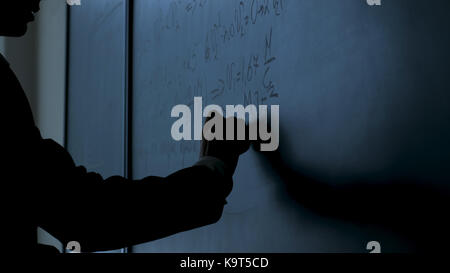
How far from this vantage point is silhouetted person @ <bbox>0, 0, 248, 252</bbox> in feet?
2.25

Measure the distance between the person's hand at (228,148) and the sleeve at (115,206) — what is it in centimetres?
10

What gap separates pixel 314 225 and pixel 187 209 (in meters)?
0.20

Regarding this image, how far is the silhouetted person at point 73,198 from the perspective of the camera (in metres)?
0.69

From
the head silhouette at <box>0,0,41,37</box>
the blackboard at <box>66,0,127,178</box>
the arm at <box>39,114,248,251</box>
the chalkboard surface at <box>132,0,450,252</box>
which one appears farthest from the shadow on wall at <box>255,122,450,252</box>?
the blackboard at <box>66,0,127,178</box>

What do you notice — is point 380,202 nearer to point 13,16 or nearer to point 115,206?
point 115,206

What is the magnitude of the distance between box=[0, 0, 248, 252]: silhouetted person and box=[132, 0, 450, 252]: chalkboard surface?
0.16 metres

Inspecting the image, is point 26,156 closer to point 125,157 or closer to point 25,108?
point 25,108

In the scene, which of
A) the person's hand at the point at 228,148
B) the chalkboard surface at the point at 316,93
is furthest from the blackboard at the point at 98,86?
the person's hand at the point at 228,148

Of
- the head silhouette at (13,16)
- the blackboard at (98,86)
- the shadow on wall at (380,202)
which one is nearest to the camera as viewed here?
the shadow on wall at (380,202)

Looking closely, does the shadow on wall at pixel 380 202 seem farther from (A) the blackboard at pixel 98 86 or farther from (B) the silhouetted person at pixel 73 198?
(A) the blackboard at pixel 98 86

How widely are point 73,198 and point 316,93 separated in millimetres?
400

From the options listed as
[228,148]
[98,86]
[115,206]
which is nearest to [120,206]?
[115,206]

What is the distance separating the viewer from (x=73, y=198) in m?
0.70

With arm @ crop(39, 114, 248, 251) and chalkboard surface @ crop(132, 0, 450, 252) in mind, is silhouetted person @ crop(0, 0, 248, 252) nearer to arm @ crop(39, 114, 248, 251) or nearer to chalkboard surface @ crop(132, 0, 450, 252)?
arm @ crop(39, 114, 248, 251)
